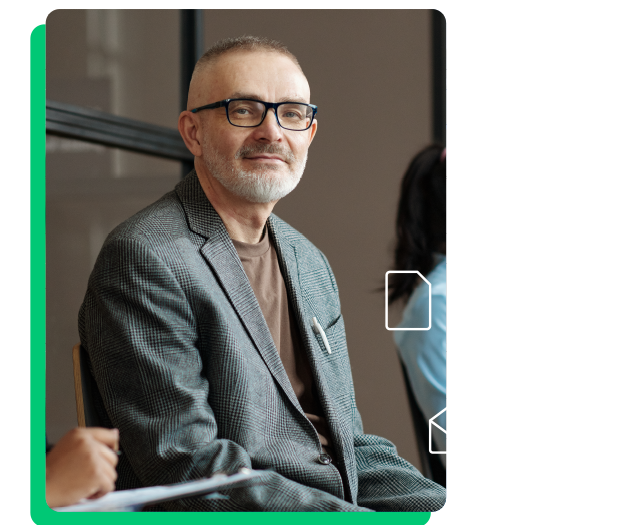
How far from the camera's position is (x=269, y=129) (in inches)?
52.6

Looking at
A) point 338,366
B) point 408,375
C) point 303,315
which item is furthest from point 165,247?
point 408,375

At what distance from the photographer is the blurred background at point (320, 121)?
4.43ft

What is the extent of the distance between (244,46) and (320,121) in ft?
0.64

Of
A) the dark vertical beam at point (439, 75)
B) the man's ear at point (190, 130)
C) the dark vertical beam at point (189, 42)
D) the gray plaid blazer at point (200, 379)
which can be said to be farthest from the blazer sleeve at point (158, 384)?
the dark vertical beam at point (439, 75)

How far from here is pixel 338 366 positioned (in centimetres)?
138

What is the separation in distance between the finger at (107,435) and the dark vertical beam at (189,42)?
61cm

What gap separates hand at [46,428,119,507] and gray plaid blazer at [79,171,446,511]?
0.08 ft

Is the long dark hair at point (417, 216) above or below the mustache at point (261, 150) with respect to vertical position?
below

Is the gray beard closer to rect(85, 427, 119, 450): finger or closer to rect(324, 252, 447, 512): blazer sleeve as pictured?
rect(324, 252, 447, 512): blazer sleeve

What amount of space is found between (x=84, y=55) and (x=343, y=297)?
0.66m

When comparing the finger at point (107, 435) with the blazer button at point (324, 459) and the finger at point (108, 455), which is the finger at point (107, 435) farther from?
the blazer button at point (324, 459)

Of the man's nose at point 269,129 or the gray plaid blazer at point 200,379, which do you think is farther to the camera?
the man's nose at point 269,129

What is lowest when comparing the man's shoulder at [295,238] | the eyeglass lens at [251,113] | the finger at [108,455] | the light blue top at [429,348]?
the finger at [108,455]

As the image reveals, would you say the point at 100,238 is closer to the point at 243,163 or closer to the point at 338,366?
→ the point at 243,163
